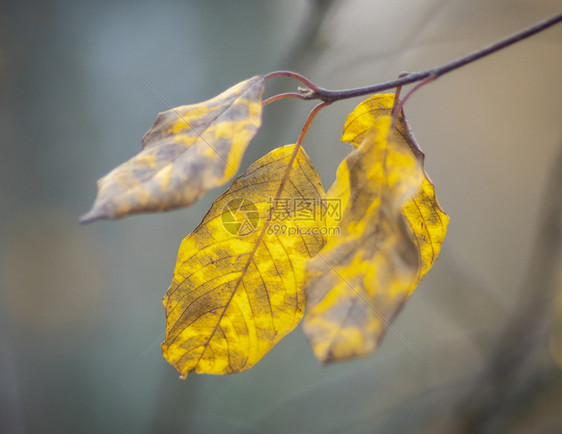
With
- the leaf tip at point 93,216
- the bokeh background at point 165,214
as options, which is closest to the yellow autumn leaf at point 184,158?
the leaf tip at point 93,216

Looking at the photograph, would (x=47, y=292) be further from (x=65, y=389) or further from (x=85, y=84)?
(x=85, y=84)

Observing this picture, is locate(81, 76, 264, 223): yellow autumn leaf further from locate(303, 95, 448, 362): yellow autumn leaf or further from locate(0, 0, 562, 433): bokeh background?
locate(0, 0, 562, 433): bokeh background

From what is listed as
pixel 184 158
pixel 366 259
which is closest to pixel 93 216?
pixel 184 158

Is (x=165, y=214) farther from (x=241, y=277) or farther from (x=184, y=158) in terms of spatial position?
(x=184, y=158)

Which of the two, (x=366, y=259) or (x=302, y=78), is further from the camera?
(x=302, y=78)

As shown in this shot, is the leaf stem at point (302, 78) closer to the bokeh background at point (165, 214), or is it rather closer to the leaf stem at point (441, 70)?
the leaf stem at point (441, 70)

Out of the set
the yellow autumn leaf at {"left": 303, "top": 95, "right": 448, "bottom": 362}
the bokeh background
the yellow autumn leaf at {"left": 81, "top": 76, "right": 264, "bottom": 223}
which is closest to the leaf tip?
the yellow autumn leaf at {"left": 81, "top": 76, "right": 264, "bottom": 223}
